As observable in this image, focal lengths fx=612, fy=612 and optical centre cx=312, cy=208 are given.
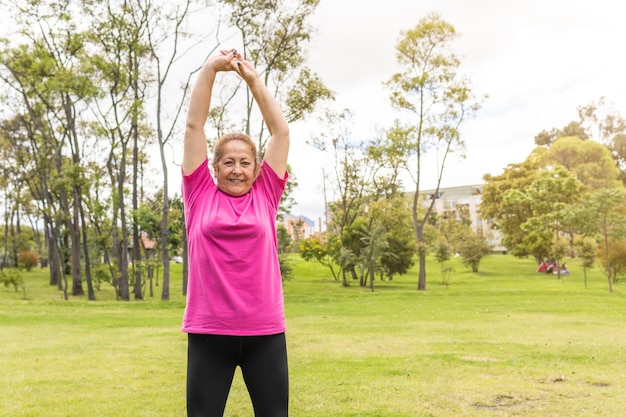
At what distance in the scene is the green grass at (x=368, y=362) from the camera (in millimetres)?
5891

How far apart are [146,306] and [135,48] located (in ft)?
32.6

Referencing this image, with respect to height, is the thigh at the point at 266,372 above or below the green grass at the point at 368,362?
above

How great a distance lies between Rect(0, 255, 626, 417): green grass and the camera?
19.3 feet

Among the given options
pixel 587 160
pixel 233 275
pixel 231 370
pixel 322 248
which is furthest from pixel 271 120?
pixel 587 160

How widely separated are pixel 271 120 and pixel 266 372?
1147mm

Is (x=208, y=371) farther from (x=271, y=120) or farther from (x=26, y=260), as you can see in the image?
(x=26, y=260)

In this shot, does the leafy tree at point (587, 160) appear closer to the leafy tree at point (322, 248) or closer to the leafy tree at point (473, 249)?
the leafy tree at point (473, 249)

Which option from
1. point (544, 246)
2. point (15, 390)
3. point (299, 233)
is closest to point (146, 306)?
point (15, 390)

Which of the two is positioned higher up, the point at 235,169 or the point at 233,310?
the point at 235,169

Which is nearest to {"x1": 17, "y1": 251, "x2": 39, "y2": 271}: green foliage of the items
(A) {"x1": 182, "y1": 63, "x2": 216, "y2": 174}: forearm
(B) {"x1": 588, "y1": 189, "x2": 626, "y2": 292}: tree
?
(B) {"x1": 588, "y1": 189, "x2": 626, "y2": 292}: tree

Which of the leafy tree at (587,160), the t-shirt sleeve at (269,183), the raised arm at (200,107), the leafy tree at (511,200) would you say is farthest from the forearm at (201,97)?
the leafy tree at (587,160)

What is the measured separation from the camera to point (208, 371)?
7.97 feet

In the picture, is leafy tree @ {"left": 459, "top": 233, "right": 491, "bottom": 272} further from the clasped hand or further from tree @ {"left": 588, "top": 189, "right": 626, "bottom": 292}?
the clasped hand

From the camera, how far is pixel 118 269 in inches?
1045
